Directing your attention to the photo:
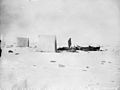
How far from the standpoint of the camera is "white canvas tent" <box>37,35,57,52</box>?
121 cm

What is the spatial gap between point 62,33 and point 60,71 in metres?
0.29

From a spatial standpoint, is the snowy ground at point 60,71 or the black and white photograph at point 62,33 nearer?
the snowy ground at point 60,71

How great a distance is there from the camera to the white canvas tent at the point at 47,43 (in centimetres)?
121

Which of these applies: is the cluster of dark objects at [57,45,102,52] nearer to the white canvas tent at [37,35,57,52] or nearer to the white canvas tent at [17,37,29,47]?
the white canvas tent at [37,35,57,52]

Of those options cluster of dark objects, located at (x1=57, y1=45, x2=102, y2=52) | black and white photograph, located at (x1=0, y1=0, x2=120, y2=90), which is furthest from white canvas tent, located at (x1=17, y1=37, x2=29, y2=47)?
cluster of dark objects, located at (x1=57, y1=45, x2=102, y2=52)

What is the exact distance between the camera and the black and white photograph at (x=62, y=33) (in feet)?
3.79

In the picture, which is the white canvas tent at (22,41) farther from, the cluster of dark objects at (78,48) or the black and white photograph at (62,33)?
the cluster of dark objects at (78,48)

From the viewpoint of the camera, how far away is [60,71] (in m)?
1.12

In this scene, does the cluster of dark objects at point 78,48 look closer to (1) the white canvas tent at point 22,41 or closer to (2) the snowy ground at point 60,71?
(2) the snowy ground at point 60,71

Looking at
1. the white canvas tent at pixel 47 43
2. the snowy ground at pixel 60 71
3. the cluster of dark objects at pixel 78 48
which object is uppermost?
the white canvas tent at pixel 47 43

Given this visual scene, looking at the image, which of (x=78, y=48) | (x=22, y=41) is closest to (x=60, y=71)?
(x=78, y=48)

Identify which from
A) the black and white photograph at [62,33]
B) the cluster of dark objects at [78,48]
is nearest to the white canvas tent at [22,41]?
the black and white photograph at [62,33]

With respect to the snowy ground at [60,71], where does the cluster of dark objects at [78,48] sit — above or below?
above

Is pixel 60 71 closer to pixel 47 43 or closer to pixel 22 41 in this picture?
pixel 47 43
